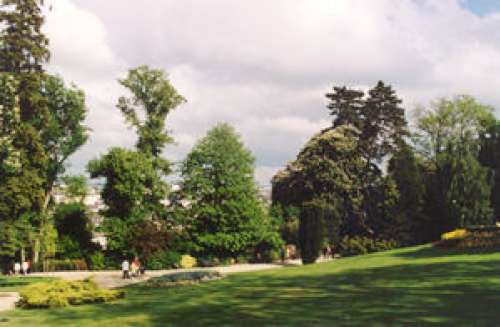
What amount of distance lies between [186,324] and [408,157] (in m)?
41.0

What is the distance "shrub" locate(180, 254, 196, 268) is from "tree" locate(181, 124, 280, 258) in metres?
1.23

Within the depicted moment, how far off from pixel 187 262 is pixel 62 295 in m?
26.5

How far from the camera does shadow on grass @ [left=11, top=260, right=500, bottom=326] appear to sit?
15.1m

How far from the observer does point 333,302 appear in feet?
59.6

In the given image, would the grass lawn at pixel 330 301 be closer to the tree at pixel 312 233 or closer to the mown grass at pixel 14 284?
the mown grass at pixel 14 284

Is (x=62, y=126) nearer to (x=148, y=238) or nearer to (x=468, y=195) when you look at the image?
(x=148, y=238)

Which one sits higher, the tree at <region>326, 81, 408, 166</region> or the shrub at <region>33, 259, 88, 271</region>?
the tree at <region>326, 81, 408, 166</region>

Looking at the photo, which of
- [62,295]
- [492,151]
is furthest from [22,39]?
[492,151]

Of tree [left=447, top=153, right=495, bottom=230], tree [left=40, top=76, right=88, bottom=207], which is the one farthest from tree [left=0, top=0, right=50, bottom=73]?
tree [left=447, top=153, right=495, bottom=230]

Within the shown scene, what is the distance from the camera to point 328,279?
2484 cm

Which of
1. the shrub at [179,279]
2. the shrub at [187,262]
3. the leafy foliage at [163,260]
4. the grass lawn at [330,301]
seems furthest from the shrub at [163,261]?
the grass lawn at [330,301]

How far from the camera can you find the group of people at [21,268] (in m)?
47.1

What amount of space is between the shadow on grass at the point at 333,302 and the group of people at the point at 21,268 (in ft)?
80.8

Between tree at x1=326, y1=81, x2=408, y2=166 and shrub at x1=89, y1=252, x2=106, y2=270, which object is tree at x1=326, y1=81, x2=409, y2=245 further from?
shrub at x1=89, y1=252, x2=106, y2=270
